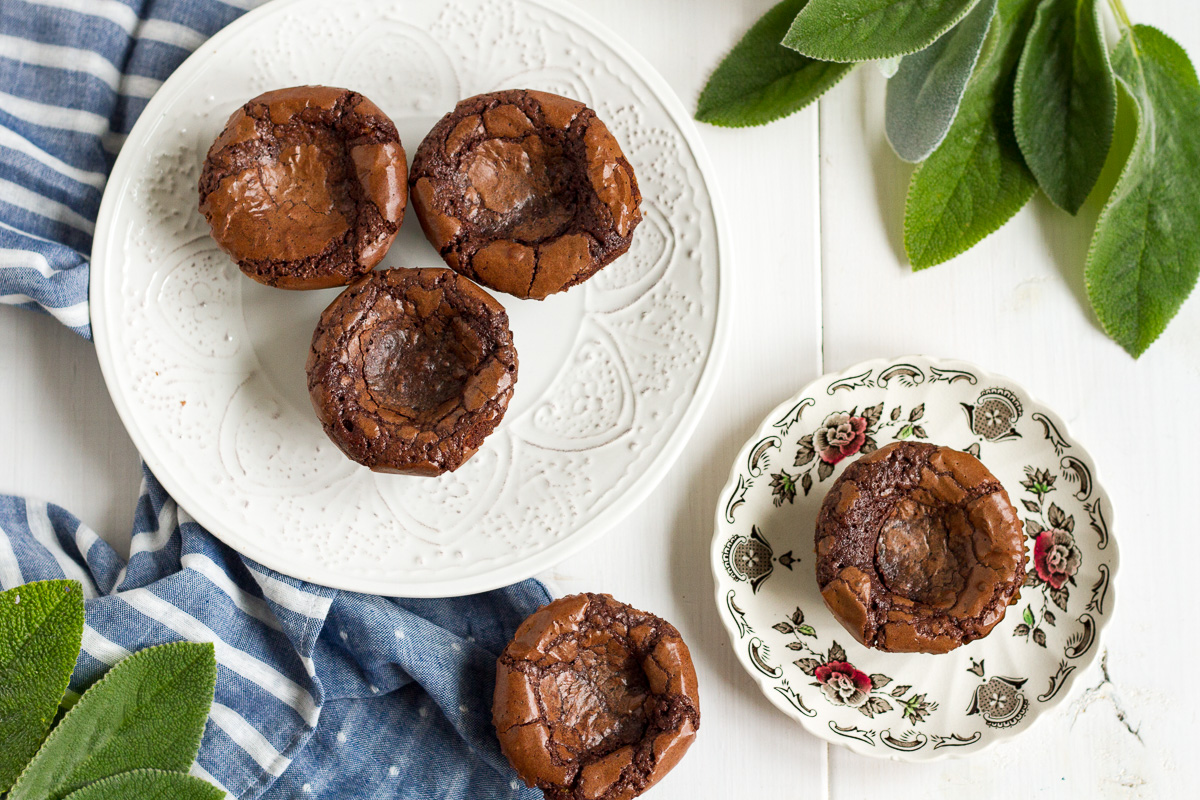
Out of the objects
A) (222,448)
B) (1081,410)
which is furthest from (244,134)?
(1081,410)

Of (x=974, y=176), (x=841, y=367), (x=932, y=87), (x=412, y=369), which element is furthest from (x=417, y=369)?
(x=974, y=176)

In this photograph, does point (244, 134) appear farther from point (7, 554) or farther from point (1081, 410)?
point (1081, 410)

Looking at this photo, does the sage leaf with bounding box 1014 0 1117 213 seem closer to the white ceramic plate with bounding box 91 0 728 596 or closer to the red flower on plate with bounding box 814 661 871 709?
the white ceramic plate with bounding box 91 0 728 596

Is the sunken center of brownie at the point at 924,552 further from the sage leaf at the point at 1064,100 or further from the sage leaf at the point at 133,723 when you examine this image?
the sage leaf at the point at 133,723

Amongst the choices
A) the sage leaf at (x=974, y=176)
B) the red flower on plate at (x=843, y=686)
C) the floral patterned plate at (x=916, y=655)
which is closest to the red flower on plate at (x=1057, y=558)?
the floral patterned plate at (x=916, y=655)

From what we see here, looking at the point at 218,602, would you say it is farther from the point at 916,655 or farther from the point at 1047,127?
the point at 1047,127

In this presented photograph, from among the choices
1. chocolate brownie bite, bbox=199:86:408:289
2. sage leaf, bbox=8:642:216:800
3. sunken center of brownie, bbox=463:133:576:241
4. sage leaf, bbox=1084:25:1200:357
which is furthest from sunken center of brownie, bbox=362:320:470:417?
sage leaf, bbox=1084:25:1200:357
